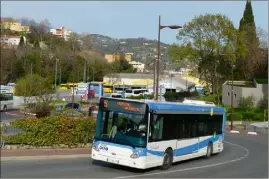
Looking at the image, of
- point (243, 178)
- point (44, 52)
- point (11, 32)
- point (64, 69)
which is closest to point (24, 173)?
point (243, 178)

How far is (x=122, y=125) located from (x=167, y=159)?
2468 mm

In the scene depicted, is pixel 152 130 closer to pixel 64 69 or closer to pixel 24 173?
pixel 24 173

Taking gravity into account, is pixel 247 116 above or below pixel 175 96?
below

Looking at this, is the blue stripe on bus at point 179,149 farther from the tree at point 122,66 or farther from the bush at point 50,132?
the tree at point 122,66

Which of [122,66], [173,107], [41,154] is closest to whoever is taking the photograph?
[41,154]

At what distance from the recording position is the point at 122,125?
617 inches

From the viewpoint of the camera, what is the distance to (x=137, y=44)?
7119 centimetres

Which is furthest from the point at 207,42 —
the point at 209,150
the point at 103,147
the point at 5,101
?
the point at 103,147

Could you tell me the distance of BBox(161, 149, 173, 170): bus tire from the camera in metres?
16.8

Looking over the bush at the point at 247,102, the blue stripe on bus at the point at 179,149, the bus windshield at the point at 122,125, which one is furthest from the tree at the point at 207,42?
the bus windshield at the point at 122,125

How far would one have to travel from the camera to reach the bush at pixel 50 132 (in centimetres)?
1863

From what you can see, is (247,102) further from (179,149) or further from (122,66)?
(122,66)

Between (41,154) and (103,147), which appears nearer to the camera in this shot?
(103,147)

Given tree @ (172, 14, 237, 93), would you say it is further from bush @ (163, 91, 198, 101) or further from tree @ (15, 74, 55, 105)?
tree @ (15, 74, 55, 105)
